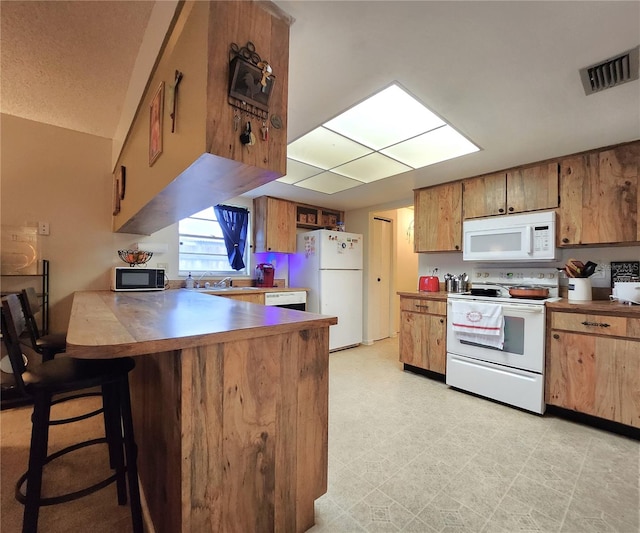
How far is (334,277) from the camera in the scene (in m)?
4.23

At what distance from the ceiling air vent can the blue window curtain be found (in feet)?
11.9

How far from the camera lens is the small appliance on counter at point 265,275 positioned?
4.11 m

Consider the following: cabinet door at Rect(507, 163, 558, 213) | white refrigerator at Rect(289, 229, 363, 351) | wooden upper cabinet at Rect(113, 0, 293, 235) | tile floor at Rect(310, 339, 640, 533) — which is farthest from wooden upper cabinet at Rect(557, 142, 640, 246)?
wooden upper cabinet at Rect(113, 0, 293, 235)

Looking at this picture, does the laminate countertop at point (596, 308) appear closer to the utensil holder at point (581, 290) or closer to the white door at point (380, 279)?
the utensil holder at point (581, 290)

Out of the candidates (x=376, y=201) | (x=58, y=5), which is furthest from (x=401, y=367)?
(x=58, y=5)

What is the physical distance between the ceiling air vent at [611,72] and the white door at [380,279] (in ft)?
10.8

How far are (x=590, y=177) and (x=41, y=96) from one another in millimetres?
4459

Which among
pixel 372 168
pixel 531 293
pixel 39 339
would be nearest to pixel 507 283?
pixel 531 293

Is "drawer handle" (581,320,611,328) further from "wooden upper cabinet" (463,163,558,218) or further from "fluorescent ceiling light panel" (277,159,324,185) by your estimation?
"fluorescent ceiling light panel" (277,159,324,185)

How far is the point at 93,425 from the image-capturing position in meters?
2.17

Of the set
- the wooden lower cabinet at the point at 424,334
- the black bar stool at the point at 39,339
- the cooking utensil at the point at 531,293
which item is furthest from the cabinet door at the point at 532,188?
the black bar stool at the point at 39,339

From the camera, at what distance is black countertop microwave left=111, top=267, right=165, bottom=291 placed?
2.69 m

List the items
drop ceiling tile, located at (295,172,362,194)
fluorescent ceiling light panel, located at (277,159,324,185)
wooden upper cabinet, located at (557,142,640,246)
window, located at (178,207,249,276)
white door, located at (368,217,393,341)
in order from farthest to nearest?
white door, located at (368,217,393,341) < window, located at (178,207,249,276) < drop ceiling tile, located at (295,172,362,194) < fluorescent ceiling light panel, located at (277,159,324,185) < wooden upper cabinet, located at (557,142,640,246)

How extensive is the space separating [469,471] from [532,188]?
99.3 inches
